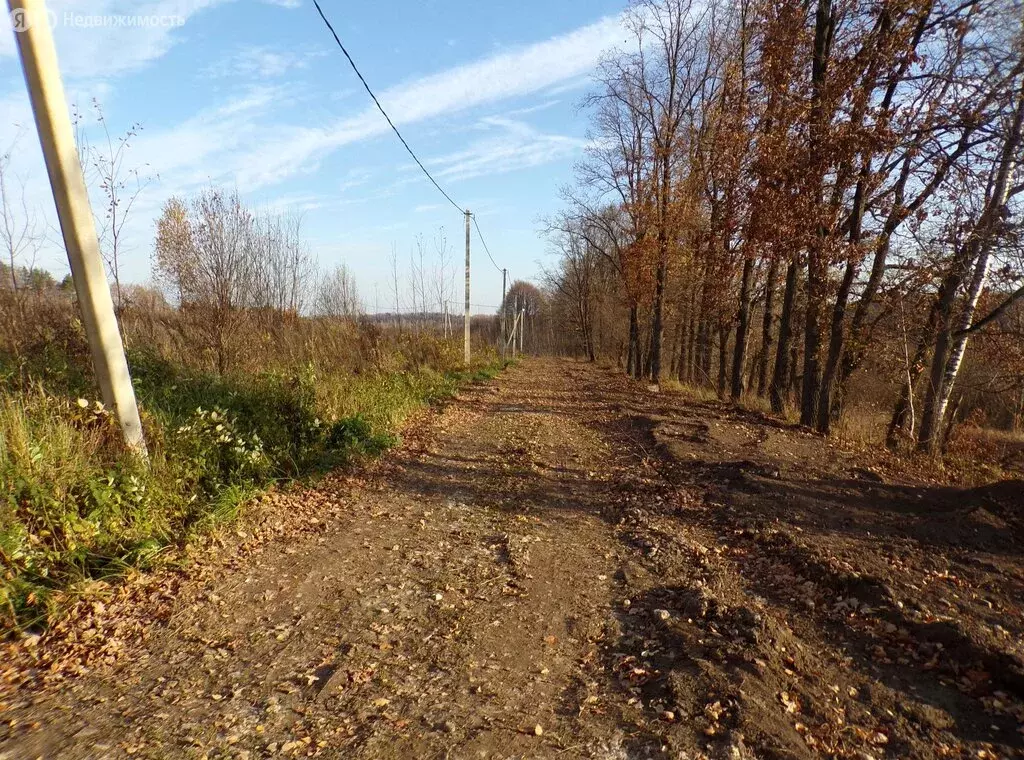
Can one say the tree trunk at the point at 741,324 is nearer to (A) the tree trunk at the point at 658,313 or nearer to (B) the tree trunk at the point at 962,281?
(A) the tree trunk at the point at 658,313

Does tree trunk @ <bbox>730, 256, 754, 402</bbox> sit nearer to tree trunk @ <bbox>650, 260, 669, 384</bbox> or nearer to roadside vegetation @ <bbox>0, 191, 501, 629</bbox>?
tree trunk @ <bbox>650, 260, 669, 384</bbox>

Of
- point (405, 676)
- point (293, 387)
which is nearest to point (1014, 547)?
point (405, 676)

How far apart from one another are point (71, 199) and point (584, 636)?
17.5 ft

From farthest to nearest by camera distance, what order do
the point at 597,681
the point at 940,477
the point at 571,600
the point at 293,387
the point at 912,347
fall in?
the point at 912,347 < the point at 293,387 < the point at 940,477 < the point at 571,600 < the point at 597,681

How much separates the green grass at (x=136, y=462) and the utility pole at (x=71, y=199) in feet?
1.09

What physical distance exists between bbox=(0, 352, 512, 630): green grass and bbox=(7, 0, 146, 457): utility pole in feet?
1.09

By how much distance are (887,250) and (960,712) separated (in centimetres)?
929

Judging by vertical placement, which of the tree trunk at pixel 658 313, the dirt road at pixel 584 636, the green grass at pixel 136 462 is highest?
the tree trunk at pixel 658 313

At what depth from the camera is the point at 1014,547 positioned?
4.83 m

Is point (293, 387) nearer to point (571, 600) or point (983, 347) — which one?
point (571, 600)

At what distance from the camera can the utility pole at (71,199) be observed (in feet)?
14.2

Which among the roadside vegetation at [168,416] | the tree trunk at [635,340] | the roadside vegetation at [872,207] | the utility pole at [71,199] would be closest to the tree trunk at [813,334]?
the roadside vegetation at [872,207]

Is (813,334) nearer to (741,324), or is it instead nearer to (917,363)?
(917,363)

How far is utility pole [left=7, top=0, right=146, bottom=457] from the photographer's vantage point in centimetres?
433
